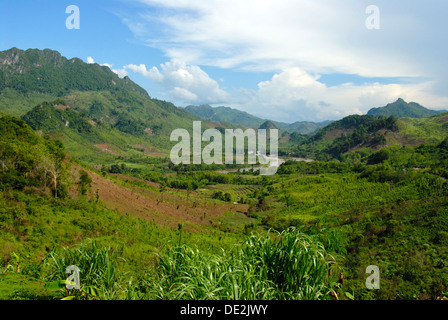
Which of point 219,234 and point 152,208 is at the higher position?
point 152,208

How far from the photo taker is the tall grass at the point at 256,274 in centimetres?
460

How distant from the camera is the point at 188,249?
613cm

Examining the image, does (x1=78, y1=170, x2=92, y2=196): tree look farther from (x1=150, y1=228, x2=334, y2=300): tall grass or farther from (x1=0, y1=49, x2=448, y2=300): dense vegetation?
(x1=150, y1=228, x2=334, y2=300): tall grass

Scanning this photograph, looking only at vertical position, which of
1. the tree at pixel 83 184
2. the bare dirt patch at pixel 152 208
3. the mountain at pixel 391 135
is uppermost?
the mountain at pixel 391 135

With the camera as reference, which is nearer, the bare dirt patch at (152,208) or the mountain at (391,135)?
the bare dirt patch at (152,208)

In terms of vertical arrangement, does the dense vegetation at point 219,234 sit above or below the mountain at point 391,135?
below

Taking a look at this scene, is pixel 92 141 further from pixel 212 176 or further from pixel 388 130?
pixel 388 130

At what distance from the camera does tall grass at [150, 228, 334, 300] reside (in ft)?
15.1

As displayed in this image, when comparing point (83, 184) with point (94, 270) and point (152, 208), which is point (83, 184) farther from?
point (94, 270)

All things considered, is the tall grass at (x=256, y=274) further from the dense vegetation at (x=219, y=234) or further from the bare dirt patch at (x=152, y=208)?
the bare dirt patch at (x=152, y=208)

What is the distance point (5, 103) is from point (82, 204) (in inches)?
8438

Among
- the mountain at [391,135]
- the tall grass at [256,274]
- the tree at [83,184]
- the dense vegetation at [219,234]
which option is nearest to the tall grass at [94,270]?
the dense vegetation at [219,234]

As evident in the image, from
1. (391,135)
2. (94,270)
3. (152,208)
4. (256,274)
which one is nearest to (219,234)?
(152,208)

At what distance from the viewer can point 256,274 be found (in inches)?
208
